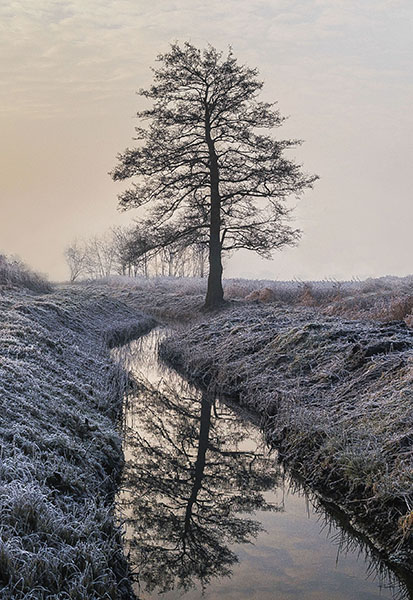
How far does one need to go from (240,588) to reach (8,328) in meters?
7.33

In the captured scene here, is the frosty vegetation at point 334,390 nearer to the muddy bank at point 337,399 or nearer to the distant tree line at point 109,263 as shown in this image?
the muddy bank at point 337,399

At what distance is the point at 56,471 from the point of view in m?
5.24

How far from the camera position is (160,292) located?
32188 millimetres

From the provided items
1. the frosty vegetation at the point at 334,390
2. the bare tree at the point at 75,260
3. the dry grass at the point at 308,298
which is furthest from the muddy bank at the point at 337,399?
the bare tree at the point at 75,260

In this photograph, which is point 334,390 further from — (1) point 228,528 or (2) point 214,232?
(2) point 214,232

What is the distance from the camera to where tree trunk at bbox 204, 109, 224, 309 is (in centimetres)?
2114

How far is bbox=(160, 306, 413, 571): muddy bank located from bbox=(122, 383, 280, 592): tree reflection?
674 millimetres

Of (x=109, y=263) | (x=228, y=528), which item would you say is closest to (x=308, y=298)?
(x=228, y=528)

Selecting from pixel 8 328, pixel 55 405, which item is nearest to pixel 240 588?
pixel 55 405

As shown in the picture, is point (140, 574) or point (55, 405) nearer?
point (140, 574)

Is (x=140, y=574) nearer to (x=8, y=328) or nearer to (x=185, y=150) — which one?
(x=8, y=328)

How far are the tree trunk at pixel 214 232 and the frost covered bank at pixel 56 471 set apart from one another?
11.1 meters

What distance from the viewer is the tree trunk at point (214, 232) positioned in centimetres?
2114

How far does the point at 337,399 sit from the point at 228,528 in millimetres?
2931
